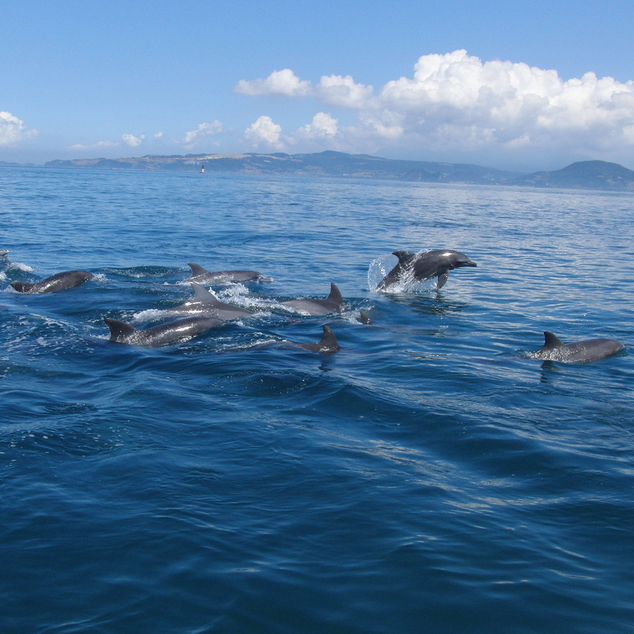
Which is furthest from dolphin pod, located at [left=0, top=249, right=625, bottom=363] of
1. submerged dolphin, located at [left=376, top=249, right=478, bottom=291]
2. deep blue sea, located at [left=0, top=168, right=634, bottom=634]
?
deep blue sea, located at [left=0, top=168, right=634, bottom=634]

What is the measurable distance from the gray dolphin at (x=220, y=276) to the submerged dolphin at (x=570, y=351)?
11.4m

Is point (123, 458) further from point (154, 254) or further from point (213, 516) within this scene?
point (154, 254)

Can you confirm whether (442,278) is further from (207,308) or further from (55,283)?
(55,283)

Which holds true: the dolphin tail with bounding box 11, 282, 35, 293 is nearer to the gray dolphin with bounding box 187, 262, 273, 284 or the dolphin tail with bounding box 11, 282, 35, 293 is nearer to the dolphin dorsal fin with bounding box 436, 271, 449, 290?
the gray dolphin with bounding box 187, 262, 273, 284

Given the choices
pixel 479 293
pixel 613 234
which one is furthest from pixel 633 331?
pixel 613 234

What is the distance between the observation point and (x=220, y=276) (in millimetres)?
21688

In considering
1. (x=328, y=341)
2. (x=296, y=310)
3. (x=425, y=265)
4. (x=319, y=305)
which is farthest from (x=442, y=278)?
(x=328, y=341)

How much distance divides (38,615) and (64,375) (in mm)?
6710

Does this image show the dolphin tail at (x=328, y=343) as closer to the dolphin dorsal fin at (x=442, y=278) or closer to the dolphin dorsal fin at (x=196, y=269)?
the dolphin dorsal fin at (x=442, y=278)

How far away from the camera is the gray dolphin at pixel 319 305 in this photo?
17.3 m

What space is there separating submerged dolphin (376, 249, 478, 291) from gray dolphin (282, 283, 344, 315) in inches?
151

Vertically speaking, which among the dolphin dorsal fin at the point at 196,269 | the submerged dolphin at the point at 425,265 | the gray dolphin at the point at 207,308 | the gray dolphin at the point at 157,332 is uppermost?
the submerged dolphin at the point at 425,265

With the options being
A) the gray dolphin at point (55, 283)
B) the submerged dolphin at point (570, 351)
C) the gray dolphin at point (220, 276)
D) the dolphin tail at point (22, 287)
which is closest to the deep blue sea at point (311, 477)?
the submerged dolphin at point (570, 351)

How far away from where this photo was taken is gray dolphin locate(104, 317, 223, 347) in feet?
43.4
